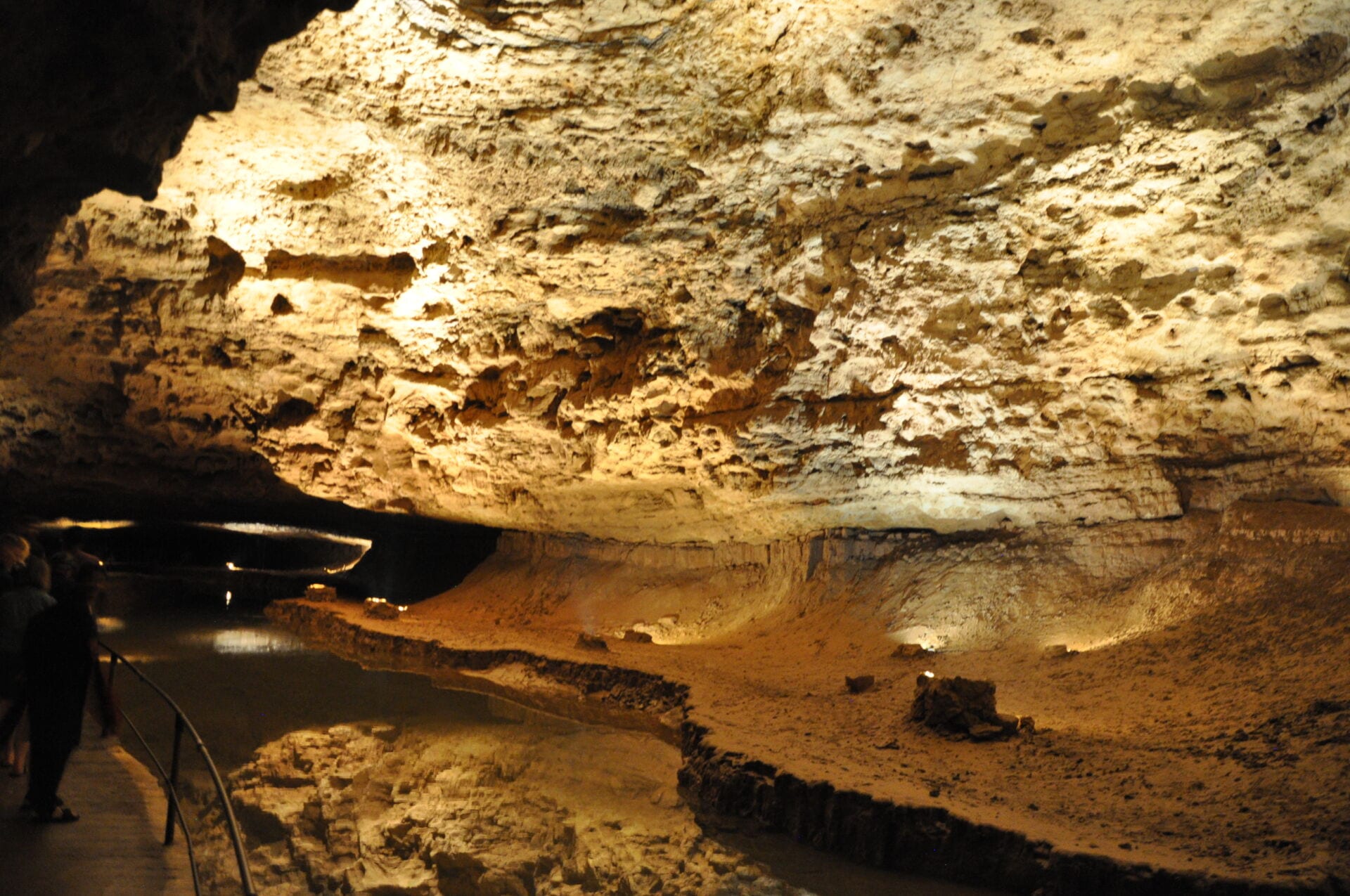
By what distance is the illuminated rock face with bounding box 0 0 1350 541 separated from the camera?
8.62 m

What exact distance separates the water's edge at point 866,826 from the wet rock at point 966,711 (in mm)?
1809

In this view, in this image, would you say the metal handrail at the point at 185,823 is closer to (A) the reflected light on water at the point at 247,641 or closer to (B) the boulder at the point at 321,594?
(A) the reflected light on water at the point at 247,641

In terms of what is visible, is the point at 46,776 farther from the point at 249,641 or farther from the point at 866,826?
the point at 249,641

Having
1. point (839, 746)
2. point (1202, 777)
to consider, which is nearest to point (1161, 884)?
point (1202, 777)

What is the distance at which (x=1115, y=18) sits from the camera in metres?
7.99

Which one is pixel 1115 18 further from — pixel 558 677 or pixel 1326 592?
pixel 558 677

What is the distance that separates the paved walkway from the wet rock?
18.7 ft

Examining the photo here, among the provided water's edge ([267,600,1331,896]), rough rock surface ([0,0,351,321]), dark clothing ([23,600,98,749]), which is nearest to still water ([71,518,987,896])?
water's edge ([267,600,1331,896])

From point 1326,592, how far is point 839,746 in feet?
15.0

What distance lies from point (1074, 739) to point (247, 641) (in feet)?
43.4

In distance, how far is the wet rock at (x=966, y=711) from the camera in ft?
25.5

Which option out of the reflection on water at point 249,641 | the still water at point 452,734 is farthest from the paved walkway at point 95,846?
the reflection on water at point 249,641

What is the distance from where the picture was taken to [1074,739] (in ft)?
24.5

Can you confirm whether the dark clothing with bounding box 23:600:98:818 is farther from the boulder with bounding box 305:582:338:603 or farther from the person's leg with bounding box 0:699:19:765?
the boulder with bounding box 305:582:338:603
